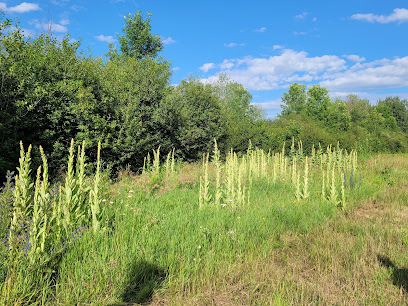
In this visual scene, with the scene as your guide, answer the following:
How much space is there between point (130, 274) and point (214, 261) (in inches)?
39.9

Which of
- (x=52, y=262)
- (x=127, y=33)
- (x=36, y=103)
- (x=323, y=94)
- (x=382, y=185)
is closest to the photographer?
(x=52, y=262)

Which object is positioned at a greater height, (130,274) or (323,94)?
(323,94)

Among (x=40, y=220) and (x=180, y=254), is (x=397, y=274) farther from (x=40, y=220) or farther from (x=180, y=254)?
(x=40, y=220)

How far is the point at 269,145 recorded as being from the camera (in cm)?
1923

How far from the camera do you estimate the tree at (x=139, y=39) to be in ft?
72.6

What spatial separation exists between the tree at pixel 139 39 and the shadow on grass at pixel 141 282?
21.9 metres

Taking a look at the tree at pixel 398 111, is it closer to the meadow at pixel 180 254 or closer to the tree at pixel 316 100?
the tree at pixel 316 100

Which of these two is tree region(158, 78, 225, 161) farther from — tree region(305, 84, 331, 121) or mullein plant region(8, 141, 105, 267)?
tree region(305, 84, 331, 121)

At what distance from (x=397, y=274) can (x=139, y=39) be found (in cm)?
2401

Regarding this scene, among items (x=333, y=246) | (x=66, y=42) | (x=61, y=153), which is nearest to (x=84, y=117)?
(x=61, y=153)

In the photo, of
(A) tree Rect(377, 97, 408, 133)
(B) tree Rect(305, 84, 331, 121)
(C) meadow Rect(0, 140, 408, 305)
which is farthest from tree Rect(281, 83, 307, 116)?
(C) meadow Rect(0, 140, 408, 305)

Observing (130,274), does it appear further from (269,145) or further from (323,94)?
(323,94)

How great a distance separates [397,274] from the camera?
307cm

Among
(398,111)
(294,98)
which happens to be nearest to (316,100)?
(294,98)
